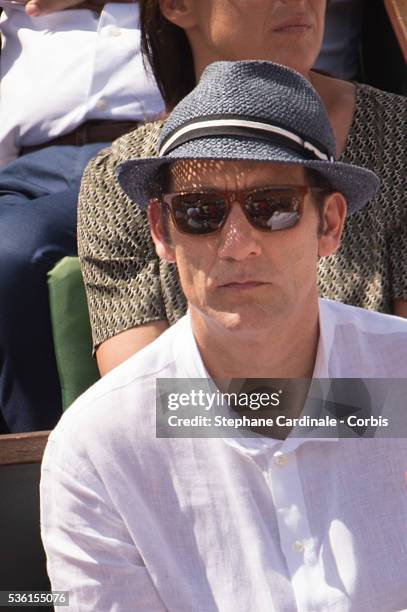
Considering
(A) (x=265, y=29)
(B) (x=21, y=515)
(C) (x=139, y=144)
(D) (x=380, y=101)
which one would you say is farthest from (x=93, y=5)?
(B) (x=21, y=515)

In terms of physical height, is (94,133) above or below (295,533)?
above

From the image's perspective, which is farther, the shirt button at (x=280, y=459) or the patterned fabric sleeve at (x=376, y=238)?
the patterned fabric sleeve at (x=376, y=238)

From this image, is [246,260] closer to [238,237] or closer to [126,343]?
[238,237]

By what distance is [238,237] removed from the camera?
1661mm

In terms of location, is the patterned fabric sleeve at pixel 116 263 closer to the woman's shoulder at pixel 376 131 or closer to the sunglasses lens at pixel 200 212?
the woman's shoulder at pixel 376 131

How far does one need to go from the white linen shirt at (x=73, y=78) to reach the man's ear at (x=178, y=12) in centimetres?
35

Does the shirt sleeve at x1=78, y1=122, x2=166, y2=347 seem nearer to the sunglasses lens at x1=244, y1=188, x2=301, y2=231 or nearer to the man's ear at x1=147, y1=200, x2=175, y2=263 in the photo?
the man's ear at x1=147, y1=200, x2=175, y2=263

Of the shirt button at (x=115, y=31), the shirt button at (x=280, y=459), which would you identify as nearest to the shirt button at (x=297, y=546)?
the shirt button at (x=280, y=459)

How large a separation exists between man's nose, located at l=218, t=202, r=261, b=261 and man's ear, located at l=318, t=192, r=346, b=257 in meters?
0.17

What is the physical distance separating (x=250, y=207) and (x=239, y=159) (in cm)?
7

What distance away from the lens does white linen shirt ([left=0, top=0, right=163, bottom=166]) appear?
2.94 m

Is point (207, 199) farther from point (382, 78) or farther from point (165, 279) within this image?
point (382, 78)

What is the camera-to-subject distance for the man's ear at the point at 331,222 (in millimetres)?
1794

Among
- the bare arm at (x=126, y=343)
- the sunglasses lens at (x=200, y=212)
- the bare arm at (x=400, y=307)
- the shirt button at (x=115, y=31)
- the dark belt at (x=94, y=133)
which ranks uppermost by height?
the shirt button at (x=115, y=31)
